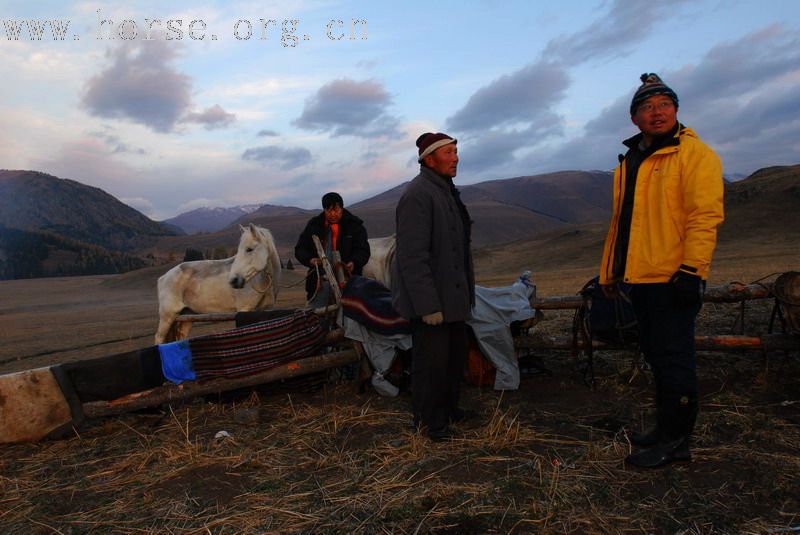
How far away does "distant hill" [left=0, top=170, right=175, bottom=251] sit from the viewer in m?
74.2

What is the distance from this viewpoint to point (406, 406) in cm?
452

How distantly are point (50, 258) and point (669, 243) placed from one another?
4831cm

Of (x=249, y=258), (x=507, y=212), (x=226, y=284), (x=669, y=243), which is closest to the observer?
(x=669, y=243)

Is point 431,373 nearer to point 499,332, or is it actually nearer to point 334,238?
point 499,332

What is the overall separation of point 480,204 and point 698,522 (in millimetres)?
96726

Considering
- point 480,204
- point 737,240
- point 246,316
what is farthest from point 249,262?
point 480,204

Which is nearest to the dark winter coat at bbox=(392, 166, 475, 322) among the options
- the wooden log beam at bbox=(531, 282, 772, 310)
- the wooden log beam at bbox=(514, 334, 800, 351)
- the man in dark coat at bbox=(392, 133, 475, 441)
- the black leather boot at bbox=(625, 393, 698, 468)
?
the man in dark coat at bbox=(392, 133, 475, 441)

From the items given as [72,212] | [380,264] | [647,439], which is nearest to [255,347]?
[380,264]

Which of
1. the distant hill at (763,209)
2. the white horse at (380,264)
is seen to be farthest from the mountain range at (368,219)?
the white horse at (380,264)

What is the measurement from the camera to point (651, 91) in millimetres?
3023

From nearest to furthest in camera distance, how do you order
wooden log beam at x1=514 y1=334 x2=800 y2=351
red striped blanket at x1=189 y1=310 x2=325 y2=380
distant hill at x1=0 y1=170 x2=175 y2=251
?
wooden log beam at x1=514 y1=334 x2=800 y2=351 < red striped blanket at x1=189 y1=310 x2=325 y2=380 < distant hill at x1=0 y1=170 x2=175 y2=251

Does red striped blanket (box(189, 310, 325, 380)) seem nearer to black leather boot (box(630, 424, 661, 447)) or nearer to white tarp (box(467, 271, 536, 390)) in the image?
white tarp (box(467, 271, 536, 390))

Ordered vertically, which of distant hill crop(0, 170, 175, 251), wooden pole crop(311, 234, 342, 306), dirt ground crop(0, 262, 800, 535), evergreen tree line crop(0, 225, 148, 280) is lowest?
dirt ground crop(0, 262, 800, 535)

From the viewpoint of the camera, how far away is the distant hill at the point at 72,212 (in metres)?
74.2
